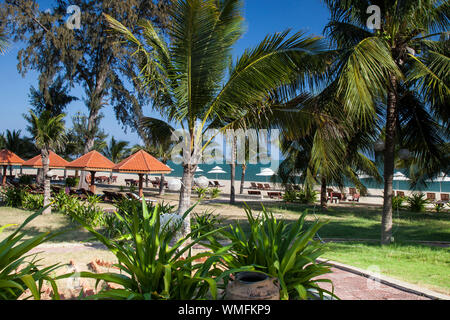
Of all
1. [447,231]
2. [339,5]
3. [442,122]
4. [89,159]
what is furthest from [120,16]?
[447,231]

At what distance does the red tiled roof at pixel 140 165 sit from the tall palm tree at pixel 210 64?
26.0ft

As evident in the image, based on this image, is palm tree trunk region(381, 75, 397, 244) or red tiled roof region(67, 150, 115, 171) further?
red tiled roof region(67, 150, 115, 171)

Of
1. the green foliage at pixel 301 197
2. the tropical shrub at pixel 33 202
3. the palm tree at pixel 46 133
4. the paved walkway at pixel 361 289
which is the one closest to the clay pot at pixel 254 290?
the paved walkway at pixel 361 289

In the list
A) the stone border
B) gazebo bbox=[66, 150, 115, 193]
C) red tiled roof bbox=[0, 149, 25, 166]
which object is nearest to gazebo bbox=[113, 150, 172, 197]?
gazebo bbox=[66, 150, 115, 193]

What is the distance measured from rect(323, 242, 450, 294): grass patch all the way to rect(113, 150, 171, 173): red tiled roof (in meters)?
9.32

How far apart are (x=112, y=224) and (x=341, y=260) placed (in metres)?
5.43

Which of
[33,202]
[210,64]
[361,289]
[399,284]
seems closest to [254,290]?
[361,289]

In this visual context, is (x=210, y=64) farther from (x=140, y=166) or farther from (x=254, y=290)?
(x=140, y=166)

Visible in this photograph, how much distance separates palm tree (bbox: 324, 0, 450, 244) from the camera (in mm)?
5312

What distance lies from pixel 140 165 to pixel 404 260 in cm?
1127

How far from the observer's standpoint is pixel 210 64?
215 inches

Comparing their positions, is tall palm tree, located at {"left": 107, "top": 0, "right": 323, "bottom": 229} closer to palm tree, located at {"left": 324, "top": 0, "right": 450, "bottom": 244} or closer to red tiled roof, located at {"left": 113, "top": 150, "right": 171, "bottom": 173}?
palm tree, located at {"left": 324, "top": 0, "right": 450, "bottom": 244}

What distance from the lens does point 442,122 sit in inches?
294

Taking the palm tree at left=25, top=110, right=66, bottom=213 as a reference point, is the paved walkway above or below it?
below
